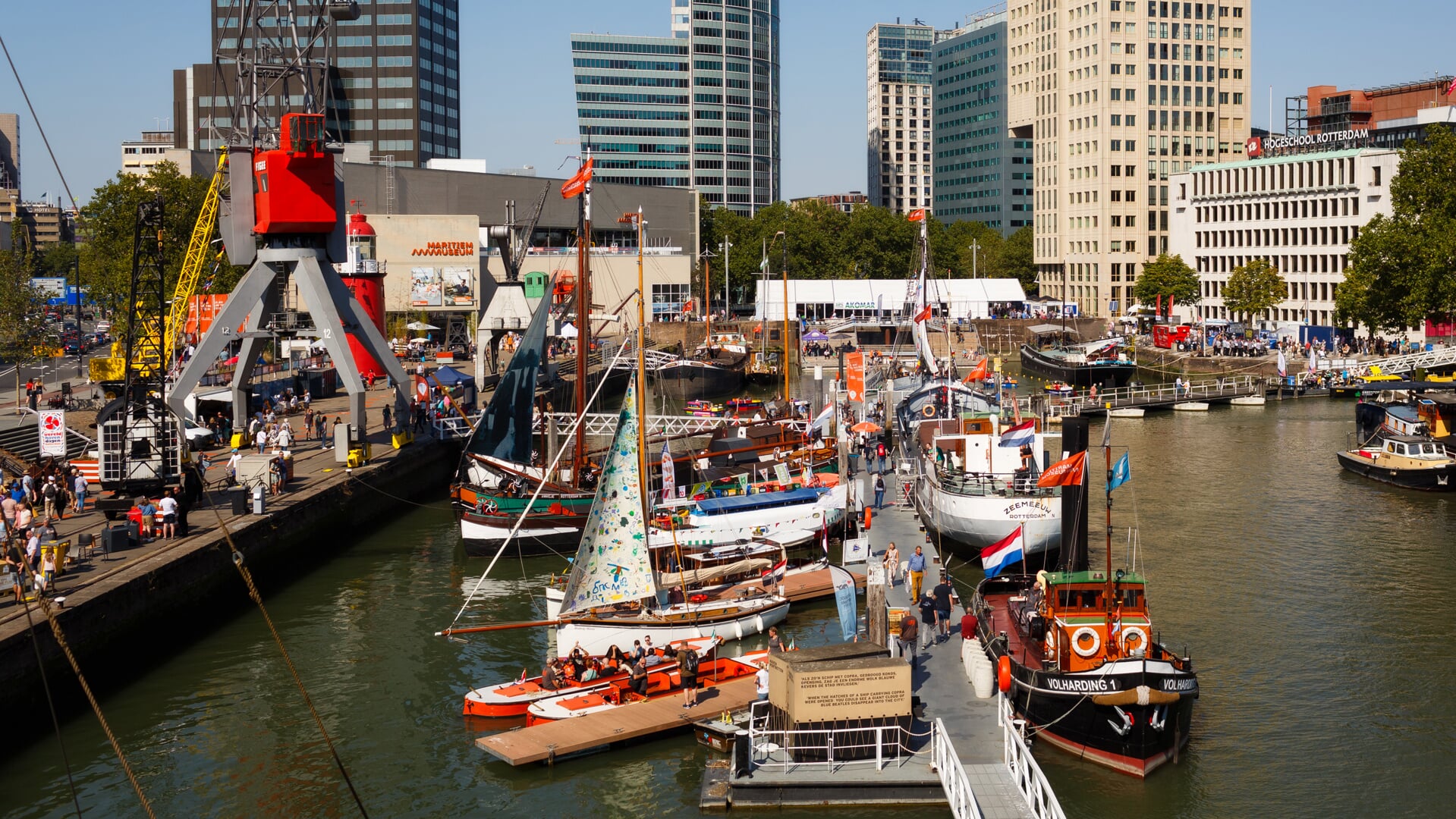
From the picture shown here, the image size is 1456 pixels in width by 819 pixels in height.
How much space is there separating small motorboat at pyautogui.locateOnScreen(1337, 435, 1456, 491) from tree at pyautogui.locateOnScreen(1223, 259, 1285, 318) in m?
57.7

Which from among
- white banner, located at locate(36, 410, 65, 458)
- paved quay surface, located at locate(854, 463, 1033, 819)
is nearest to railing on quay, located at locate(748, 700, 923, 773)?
paved quay surface, located at locate(854, 463, 1033, 819)

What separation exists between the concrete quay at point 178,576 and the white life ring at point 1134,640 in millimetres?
16460

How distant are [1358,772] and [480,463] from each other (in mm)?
30433

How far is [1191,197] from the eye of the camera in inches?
5271

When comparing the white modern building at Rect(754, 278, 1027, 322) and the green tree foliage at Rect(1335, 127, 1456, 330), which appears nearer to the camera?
the green tree foliage at Rect(1335, 127, 1456, 330)

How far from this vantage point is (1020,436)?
44.6m

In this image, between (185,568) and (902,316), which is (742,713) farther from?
(902,316)

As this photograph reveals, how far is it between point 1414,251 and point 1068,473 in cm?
5390

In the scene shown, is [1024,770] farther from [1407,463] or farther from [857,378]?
[857,378]

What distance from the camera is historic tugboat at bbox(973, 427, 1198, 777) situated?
24.9m

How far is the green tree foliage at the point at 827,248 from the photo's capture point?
6230 inches

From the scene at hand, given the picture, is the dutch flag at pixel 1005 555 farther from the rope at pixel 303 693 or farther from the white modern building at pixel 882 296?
the white modern building at pixel 882 296

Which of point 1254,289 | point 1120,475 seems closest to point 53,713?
point 1120,475

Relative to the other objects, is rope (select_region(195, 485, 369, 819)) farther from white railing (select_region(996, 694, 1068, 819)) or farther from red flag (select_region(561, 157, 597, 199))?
red flag (select_region(561, 157, 597, 199))
